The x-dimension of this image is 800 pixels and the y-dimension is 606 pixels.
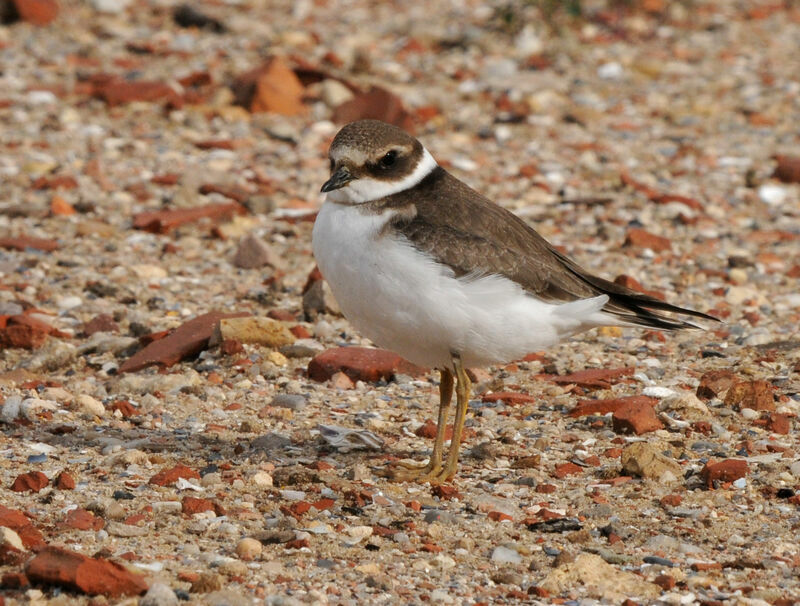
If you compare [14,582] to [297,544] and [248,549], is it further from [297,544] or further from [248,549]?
[297,544]

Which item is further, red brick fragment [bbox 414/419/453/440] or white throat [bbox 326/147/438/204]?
red brick fragment [bbox 414/419/453/440]

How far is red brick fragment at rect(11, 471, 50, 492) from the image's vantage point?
216 inches

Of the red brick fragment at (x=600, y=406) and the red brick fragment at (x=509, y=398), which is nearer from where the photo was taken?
the red brick fragment at (x=600, y=406)

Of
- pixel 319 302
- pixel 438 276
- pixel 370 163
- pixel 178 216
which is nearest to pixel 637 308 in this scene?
pixel 438 276

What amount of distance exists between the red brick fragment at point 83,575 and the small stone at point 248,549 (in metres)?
0.56

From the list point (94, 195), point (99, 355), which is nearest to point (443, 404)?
point (99, 355)

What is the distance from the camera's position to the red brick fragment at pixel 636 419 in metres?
6.50

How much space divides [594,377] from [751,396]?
965 mm

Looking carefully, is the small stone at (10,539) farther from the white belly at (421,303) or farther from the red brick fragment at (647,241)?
the red brick fragment at (647,241)

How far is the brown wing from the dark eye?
0.56 ft

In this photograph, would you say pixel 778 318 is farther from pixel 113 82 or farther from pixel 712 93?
pixel 113 82

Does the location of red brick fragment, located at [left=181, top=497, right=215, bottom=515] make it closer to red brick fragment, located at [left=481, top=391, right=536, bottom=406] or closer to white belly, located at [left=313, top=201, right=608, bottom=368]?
white belly, located at [left=313, top=201, right=608, bottom=368]

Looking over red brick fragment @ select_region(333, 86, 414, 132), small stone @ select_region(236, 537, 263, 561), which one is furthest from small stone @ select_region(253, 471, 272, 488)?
red brick fragment @ select_region(333, 86, 414, 132)

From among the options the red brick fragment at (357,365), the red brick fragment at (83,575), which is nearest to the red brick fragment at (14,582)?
the red brick fragment at (83,575)
